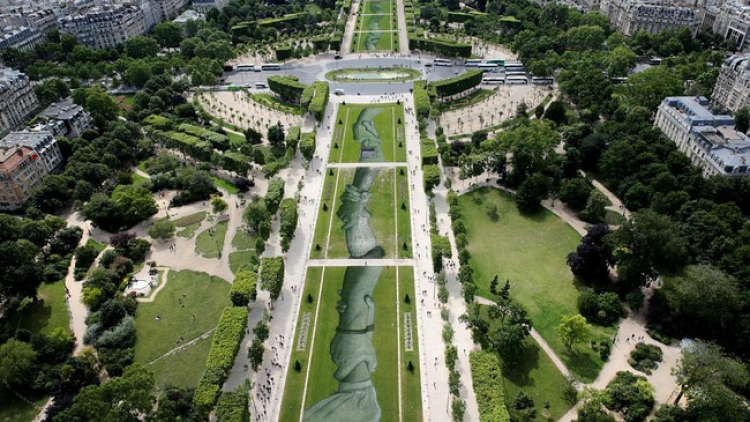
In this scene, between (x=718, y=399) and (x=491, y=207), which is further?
(x=491, y=207)

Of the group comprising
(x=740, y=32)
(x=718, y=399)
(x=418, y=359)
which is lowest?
(x=418, y=359)

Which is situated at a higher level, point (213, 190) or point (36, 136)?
point (36, 136)

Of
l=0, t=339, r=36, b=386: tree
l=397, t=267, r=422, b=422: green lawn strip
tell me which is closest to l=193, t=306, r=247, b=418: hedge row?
l=0, t=339, r=36, b=386: tree

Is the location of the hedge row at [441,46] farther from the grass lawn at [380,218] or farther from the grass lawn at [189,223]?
the grass lawn at [189,223]

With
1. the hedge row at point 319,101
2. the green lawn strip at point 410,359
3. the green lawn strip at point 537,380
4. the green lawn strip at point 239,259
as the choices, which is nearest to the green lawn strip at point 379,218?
the green lawn strip at point 410,359

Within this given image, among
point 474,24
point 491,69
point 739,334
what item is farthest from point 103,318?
point 474,24

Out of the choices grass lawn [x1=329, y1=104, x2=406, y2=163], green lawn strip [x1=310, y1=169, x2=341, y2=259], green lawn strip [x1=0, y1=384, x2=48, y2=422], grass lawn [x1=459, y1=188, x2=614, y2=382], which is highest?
grass lawn [x1=329, y1=104, x2=406, y2=163]

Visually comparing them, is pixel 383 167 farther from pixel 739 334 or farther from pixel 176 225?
pixel 739 334

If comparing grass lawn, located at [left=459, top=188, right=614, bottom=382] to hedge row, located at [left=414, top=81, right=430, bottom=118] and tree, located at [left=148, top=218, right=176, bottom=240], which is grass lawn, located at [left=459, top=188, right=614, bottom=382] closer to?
hedge row, located at [left=414, top=81, right=430, bottom=118]
